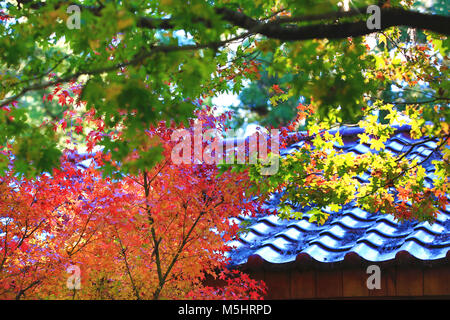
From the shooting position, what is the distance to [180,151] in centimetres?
547

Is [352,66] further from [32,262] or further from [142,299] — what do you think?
[32,262]

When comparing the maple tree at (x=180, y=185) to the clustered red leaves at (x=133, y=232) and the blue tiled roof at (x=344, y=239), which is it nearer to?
the clustered red leaves at (x=133, y=232)

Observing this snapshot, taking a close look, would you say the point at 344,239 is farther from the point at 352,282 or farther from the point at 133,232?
the point at 133,232

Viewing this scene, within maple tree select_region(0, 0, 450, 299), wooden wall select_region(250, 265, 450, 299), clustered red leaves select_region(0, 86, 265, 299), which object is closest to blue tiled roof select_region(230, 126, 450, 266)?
wooden wall select_region(250, 265, 450, 299)

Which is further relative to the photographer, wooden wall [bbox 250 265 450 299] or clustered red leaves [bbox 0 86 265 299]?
wooden wall [bbox 250 265 450 299]

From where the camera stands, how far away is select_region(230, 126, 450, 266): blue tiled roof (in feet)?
19.5

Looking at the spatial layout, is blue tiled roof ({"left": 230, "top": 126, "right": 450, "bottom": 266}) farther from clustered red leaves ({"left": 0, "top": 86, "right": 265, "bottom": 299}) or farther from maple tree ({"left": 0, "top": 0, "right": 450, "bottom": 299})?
clustered red leaves ({"left": 0, "top": 86, "right": 265, "bottom": 299})

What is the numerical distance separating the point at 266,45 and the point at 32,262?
3.55 meters

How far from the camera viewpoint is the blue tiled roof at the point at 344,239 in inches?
234

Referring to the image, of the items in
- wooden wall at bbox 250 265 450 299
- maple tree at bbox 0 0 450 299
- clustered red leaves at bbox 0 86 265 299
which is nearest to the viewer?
maple tree at bbox 0 0 450 299

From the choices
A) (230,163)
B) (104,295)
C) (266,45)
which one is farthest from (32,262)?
(266,45)

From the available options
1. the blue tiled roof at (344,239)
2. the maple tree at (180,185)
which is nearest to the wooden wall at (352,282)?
the blue tiled roof at (344,239)

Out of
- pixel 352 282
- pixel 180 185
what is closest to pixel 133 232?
pixel 180 185
